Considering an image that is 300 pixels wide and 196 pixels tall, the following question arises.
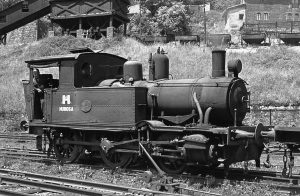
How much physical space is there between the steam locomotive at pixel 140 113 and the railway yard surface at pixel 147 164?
0.51m

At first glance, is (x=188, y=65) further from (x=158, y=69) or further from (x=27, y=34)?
(x=27, y=34)

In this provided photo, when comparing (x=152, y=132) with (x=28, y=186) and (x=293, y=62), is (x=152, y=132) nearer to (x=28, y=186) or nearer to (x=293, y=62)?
(x=28, y=186)

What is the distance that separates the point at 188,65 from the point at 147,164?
14066mm

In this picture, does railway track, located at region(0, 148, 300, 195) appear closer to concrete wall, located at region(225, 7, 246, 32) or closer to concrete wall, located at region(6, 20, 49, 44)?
concrete wall, located at region(6, 20, 49, 44)

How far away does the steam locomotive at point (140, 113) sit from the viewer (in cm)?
939

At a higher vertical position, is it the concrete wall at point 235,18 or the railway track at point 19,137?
the concrete wall at point 235,18

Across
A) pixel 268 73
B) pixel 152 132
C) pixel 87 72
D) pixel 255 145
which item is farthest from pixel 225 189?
pixel 268 73

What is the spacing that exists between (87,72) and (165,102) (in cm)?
262

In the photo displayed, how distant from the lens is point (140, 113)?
1060cm

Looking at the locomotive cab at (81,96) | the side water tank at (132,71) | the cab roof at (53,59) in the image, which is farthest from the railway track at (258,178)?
the cab roof at (53,59)

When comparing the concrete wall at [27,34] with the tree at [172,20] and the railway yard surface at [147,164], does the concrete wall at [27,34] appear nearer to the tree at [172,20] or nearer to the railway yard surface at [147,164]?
the railway yard surface at [147,164]

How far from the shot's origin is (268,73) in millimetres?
22812

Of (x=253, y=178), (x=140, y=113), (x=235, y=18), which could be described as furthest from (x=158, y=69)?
(x=235, y=18)

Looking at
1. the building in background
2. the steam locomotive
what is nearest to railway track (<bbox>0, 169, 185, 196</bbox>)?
the steam locomotive
